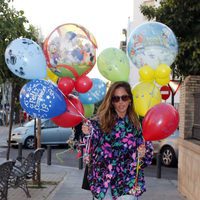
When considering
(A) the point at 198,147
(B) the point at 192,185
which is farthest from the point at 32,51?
(B) the point at 192,185

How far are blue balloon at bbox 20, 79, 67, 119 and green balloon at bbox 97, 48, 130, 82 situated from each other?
1.96ft

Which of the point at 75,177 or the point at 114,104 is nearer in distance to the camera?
the point at 114,104

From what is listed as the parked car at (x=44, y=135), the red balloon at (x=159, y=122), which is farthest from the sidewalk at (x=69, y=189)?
the parked car at (x=44, y=135)

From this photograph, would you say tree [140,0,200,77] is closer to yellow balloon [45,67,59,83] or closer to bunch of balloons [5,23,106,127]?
yellow balloon [45,67,59,83]

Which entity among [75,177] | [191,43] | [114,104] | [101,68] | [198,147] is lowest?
[75,177]

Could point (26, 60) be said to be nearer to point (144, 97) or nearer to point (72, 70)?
point (72, 70)

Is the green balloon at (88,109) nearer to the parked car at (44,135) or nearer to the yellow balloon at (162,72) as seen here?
the yellow balloon at (162,72)

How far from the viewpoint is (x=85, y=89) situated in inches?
209

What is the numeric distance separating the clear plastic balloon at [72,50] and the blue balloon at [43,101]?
15.9 inches

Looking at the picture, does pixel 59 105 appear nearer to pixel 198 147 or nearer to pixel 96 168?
pixel 96 168

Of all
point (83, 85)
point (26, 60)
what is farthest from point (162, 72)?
point (26, 60)

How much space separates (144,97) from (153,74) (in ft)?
1.57

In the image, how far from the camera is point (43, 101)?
492 cm

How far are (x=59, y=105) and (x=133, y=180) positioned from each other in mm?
1244
